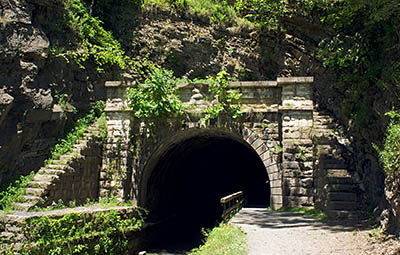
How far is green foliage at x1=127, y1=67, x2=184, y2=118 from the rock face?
2457mm

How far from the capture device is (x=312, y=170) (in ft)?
34.8

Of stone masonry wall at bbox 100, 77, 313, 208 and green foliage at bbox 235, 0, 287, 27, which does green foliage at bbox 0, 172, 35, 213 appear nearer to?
stone masonry wall at bbox 100, 77, 313, 208

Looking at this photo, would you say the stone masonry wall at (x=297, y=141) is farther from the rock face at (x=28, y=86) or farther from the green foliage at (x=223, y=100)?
the rock face at (x=28, y=86)

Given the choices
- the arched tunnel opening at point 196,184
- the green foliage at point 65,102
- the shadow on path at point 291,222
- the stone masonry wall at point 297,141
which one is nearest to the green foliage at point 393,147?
the shadow on path at point 291,222

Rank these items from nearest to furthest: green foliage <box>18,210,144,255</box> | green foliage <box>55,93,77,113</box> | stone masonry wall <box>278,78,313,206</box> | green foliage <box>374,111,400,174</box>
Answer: green foliage <box>374,111,400,174</box>, green foliage <box>18,210,144,255</box>, stone masonry wall <box>278,78,313,206</box>, green foliage <box>55,93,77,113</box>

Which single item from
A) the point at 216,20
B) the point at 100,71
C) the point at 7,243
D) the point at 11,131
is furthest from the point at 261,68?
the point at 7,243

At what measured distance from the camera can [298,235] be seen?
7.31 meters

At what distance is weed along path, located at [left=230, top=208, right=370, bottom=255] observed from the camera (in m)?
6.25

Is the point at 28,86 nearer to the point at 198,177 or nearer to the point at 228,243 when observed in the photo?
the point at 228,243

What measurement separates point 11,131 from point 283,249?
26.0 feet

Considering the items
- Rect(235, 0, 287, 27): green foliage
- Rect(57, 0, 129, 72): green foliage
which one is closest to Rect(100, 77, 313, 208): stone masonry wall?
Rect(57, 0, 129, 72): green foliage

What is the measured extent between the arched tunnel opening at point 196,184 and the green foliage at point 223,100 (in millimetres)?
1565

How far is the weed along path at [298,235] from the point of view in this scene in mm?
6250

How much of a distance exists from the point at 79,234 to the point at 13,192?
2280 mm
